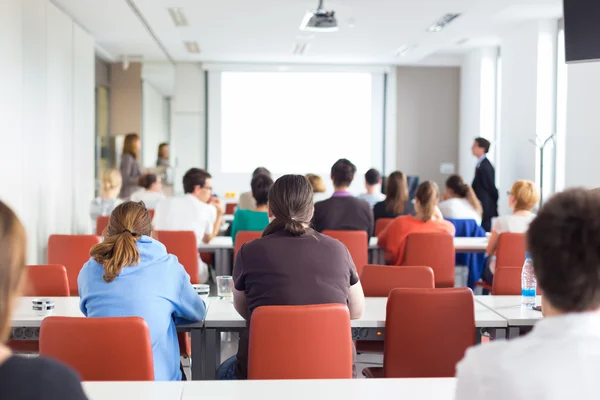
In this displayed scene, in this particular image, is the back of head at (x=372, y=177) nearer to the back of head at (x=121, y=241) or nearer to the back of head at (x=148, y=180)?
the back of head at (x=148, y=180)

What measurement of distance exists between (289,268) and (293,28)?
23.9 feet

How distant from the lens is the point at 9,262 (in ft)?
3.81

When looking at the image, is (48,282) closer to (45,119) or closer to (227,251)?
(227,251)

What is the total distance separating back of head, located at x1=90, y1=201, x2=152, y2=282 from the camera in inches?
113

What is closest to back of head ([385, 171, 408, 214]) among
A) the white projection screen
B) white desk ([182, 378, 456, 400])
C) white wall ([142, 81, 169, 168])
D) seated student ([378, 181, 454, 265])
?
seated student ([378, 181, 454, 265])

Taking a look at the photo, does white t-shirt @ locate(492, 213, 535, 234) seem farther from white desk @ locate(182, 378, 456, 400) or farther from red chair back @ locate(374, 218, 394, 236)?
white desk @ locate(182, 378, 456, 400)

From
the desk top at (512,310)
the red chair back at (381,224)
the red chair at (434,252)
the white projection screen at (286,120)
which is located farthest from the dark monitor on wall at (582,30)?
the white projection screen at (286,120)

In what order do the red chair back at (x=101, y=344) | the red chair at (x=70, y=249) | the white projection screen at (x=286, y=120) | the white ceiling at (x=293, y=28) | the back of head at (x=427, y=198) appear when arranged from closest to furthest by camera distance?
the red chair back at (x=101, y=344) < the red chair at (x=70, y=249) < the back of head at (x=427, y=198) < the white ceiling at (x=293, y=28) < the white projection screen at (x=286, y=120)

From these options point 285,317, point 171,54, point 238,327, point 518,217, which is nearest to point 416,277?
point 238,327

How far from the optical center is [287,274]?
114 inches

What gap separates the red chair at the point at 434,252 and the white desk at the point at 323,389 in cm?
310

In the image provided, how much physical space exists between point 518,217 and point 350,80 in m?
8.18

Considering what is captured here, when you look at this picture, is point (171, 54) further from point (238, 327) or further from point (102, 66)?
point (238, 327)

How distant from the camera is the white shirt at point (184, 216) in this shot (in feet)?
20.2
